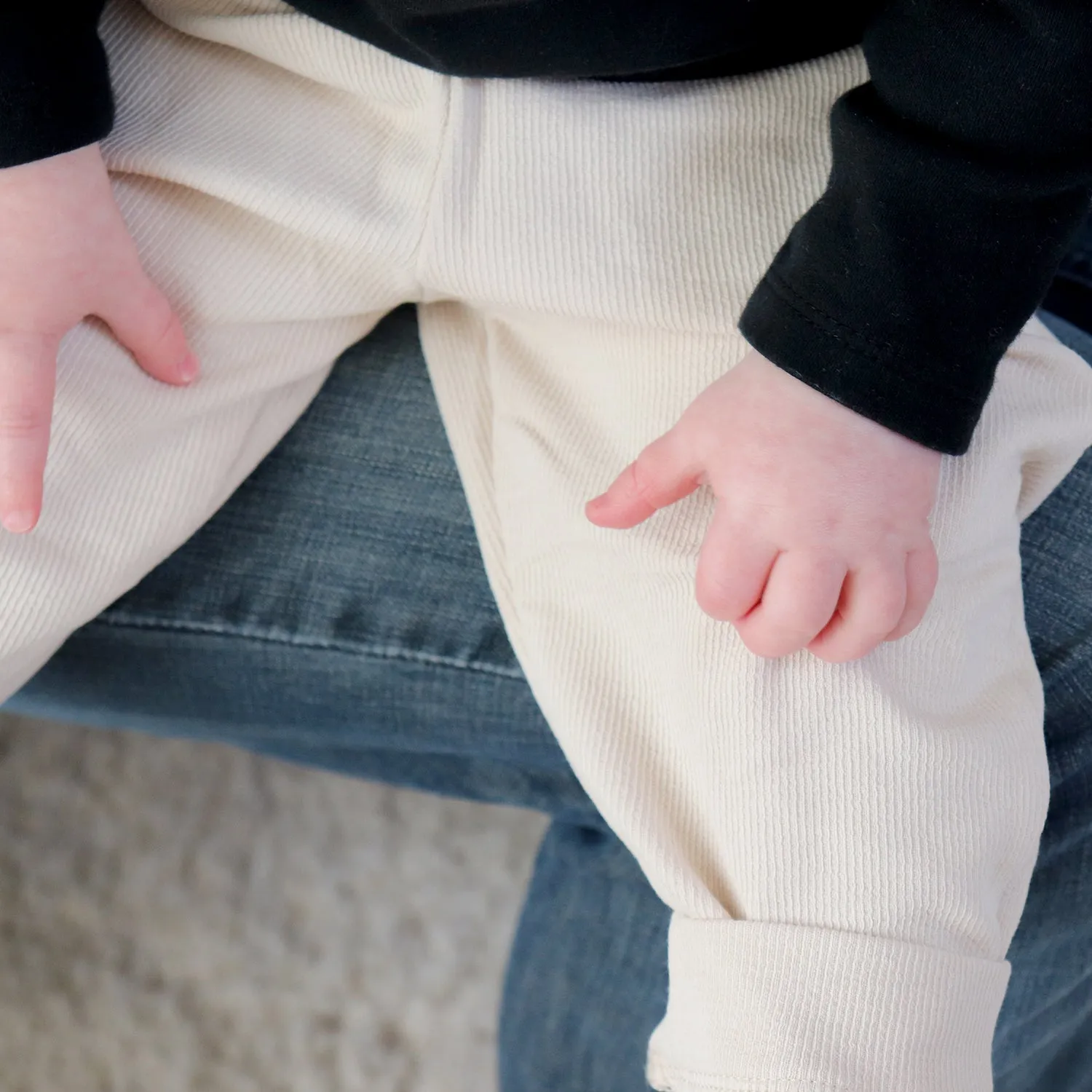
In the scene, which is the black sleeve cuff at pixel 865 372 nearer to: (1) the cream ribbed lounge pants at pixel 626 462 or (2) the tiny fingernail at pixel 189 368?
(1) the cream ribbed lounge pants at pixel 626 462

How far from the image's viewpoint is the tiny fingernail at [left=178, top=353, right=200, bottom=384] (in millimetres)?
512

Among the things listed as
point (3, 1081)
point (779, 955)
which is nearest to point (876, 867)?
point (779, 955)

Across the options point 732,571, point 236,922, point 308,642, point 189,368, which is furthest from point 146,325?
point 236,922

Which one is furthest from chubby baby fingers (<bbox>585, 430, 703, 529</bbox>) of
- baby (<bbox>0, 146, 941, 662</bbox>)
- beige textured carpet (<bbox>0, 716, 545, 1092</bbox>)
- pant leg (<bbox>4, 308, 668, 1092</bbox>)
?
beige textured carpet (<bbox>0, 716, 545, 1092</bbox>)

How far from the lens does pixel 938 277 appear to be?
45cm

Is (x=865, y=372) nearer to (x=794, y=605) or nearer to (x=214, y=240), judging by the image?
(x=794, y=605)

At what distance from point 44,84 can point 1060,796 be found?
1.80 feet

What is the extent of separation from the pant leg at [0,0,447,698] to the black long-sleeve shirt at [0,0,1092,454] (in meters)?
0.04

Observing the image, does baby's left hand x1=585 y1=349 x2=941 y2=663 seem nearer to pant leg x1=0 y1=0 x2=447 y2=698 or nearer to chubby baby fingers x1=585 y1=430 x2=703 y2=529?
chubby baby fingers x1=585 y1=430 x2=703 y2=529

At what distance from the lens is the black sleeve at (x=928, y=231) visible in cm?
44

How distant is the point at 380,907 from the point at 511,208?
603mm

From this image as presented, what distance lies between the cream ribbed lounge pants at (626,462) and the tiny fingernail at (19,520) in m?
0.02

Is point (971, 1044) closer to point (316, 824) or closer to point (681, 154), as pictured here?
point (681, 154)

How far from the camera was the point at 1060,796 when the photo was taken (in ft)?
1.78
